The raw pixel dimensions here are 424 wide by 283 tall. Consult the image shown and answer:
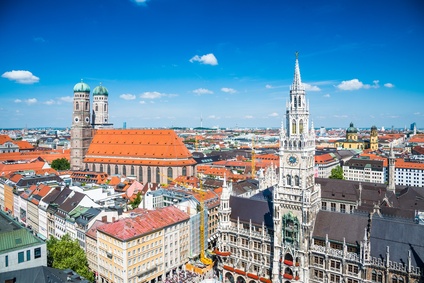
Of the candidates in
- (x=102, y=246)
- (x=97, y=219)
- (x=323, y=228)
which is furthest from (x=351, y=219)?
(x=97, y=219)

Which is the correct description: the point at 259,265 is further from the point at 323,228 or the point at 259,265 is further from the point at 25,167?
the point at 25,167

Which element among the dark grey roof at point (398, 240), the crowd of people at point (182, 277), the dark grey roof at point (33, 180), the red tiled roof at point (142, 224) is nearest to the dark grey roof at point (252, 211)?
the red tiled roof at point (142, 224)

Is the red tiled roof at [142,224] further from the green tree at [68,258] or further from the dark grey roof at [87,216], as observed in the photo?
the dark grey roof at [87,216]

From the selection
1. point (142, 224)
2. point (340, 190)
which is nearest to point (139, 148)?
point (142, 224)

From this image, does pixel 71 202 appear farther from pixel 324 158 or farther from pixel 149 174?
pixel 324 158

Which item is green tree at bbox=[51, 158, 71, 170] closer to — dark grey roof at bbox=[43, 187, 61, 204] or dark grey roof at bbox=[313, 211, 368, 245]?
dark grey roof at bbox=[43, 187, 61, 204]

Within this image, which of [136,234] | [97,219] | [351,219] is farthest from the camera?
[97,219]
